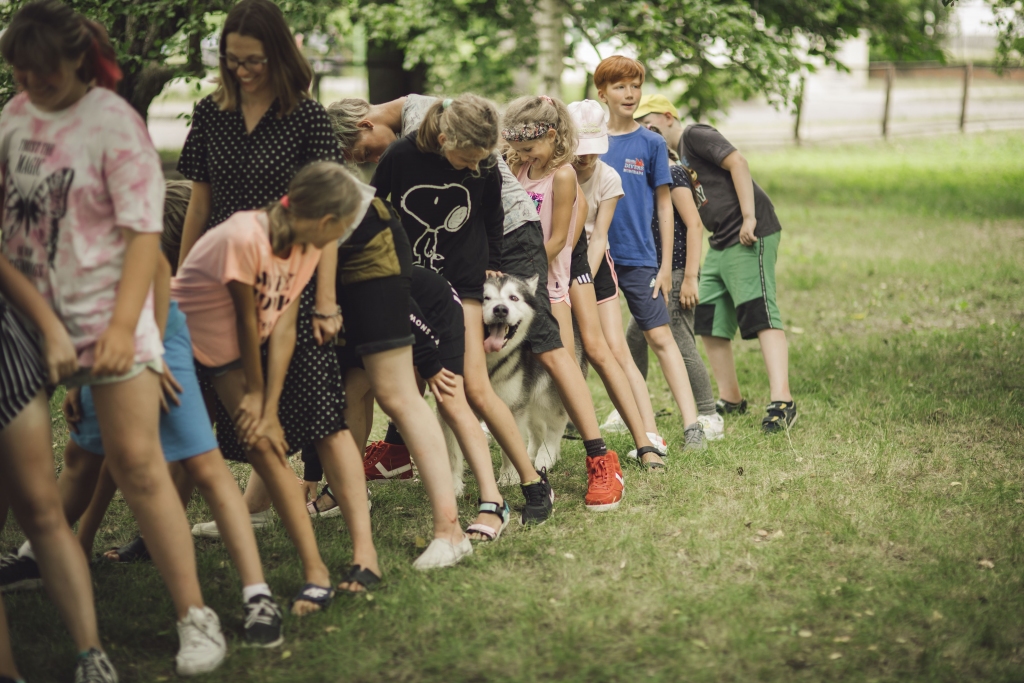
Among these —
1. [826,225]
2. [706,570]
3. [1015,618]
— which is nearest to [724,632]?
[706,570]

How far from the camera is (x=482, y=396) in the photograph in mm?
3891

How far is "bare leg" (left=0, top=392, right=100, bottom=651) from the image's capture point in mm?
2607

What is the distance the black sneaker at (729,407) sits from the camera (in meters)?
5.68

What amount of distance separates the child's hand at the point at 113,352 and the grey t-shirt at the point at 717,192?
11.9 feet

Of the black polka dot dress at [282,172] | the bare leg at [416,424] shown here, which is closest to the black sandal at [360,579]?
the bare leg at [416,424]

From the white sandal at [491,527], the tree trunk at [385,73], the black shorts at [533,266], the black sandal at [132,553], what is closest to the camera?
the black sandal at [132,553]

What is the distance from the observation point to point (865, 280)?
9.20 m

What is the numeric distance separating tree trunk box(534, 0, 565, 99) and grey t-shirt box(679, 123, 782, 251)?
19.1 ft

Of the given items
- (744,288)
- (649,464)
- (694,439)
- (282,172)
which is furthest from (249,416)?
(744,288)

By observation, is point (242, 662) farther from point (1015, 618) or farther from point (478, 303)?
point (1015, 618)

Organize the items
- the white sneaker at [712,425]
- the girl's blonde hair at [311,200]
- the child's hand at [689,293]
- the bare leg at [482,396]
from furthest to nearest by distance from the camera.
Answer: the child's hand at [689,293] → the white sneaker at [712,425] → the bare leg at [482,396] → the girl's blonde hair at [311,200]

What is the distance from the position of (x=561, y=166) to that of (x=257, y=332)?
1797 mm

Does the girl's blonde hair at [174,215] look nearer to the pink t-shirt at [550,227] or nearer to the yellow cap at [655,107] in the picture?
the pink t-shirt at [550,227]

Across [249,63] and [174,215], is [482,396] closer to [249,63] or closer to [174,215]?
[174,215]
